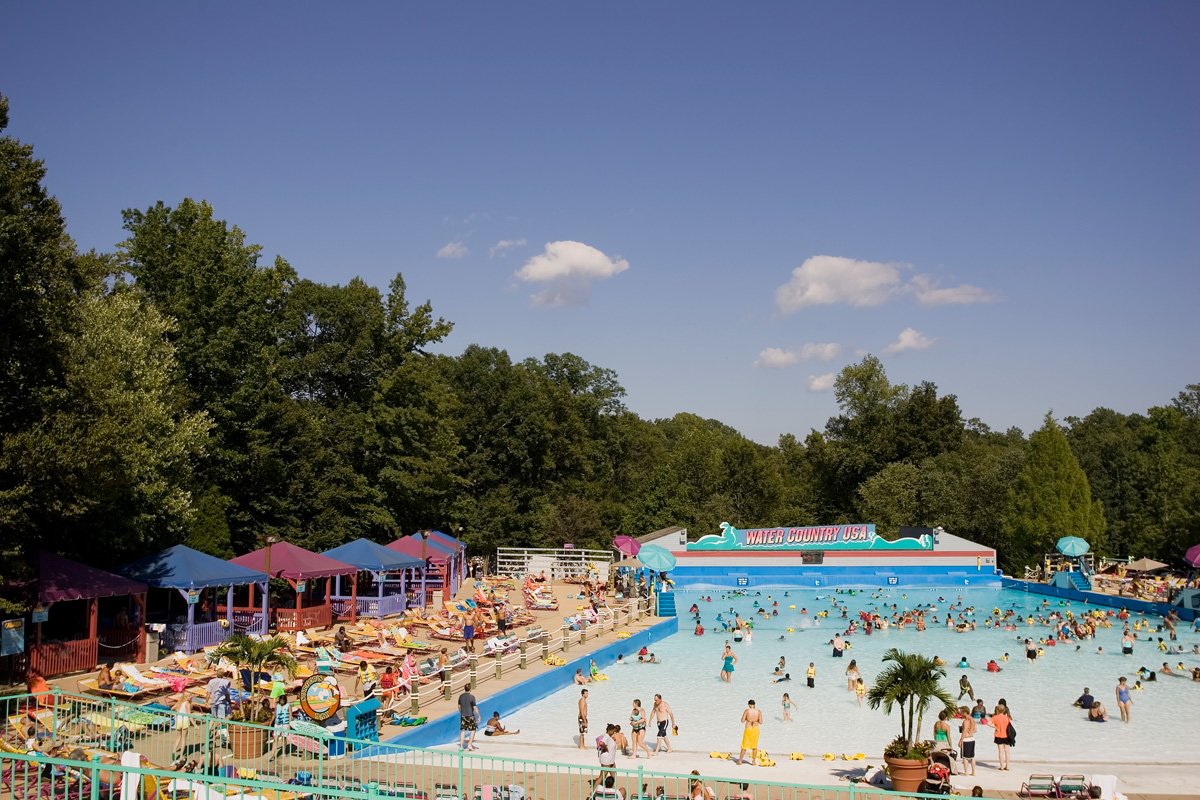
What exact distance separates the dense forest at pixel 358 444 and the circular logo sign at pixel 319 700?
7.05m

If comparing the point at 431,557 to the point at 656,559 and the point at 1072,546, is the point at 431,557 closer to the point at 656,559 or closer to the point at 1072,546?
the point at 656,559

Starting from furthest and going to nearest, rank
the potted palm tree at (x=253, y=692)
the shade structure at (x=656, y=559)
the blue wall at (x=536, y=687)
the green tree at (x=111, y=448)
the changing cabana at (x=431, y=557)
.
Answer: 1. the shade structure at (x=656, y=559)
2. the changing cabana at (x=431, y=557)
3. the green tree at (x=111, y=448)
4. the blue wall at (x=536, y=687)
5. the potted palm tree at (x=253, y=692)

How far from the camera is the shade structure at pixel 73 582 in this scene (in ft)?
65.1

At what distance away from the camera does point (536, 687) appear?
2238cm

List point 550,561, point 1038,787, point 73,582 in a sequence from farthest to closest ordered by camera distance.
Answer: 1. point 550,561
2. point 73,582
3. point 1038,787

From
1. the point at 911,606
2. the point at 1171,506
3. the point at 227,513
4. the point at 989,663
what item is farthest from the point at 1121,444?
the point at 227,513

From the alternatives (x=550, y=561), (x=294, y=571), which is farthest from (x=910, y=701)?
(x=550, y=561)

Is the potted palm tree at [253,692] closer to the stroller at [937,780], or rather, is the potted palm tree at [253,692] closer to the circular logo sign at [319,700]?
Answer: the circular logo sign at [319,700]

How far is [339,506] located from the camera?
40.7m

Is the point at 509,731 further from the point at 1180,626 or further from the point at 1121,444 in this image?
the point at 1121,444

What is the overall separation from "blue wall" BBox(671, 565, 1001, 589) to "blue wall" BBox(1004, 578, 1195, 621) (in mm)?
1519

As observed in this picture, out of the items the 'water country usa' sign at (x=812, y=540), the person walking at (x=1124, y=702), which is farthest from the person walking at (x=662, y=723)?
the 'water country usa' sign at (x=812, y=540)

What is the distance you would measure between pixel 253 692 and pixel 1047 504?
140ft

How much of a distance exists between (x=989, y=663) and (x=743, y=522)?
34481 mm
